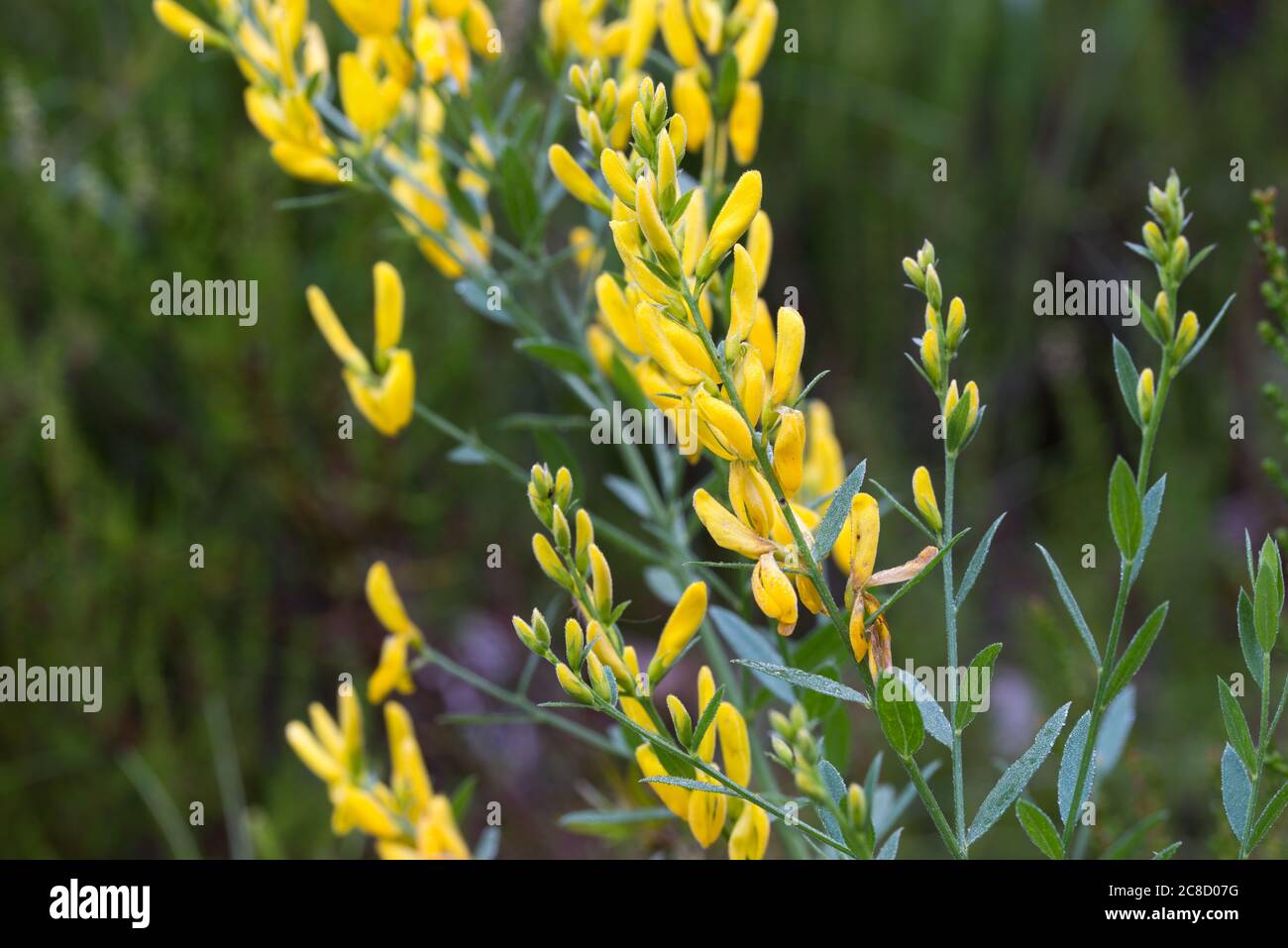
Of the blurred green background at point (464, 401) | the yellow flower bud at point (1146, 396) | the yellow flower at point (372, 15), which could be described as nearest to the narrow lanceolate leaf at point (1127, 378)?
the yellow flower bud at point (1146, 396)

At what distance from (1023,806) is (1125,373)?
0.62 ft

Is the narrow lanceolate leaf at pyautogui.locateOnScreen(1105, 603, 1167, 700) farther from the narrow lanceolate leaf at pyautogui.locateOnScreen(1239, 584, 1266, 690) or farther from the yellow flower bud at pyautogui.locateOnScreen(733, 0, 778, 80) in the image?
the yellow flower bud at pyautogui.locateOnScreen(733, 0, 778, 80)

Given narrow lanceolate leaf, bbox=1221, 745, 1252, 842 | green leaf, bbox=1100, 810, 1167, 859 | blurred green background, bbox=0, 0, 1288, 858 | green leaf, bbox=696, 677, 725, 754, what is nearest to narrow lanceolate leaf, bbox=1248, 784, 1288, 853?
narrow lanceolate leaf, bbox=1221, 745, 1252, 842

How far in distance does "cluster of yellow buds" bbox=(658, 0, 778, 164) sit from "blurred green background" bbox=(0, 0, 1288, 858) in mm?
781

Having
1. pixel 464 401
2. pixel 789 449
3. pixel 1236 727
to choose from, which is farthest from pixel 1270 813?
pixel 464 401

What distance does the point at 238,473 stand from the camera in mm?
1860

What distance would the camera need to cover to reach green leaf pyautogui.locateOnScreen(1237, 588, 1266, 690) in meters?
0.50

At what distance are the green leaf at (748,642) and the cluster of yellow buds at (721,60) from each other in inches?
12.2

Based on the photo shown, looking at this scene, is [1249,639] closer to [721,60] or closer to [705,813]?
[705,813]

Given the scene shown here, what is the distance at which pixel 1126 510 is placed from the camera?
499mm

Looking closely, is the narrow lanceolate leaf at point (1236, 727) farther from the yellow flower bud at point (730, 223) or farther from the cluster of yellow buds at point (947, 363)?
the yellow flower bud at point (730, 223)

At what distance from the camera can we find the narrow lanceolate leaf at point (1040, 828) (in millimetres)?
490

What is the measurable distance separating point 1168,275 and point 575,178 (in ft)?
0.96
